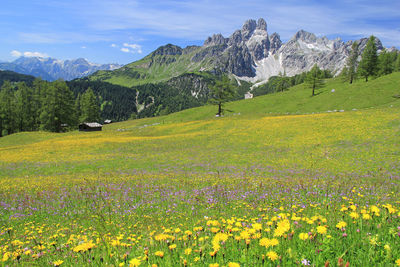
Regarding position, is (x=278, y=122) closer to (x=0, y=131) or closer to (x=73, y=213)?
(x=73, y=213)

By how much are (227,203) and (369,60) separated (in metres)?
98.3

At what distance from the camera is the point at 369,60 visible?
262 feet

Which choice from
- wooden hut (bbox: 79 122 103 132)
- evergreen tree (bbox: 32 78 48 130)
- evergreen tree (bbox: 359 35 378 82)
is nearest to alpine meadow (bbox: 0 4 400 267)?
evergreen tree (bbox: 359 35 378 82)

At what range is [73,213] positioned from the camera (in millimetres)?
8836

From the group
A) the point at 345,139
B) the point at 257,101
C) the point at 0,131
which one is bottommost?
the point at 0,131

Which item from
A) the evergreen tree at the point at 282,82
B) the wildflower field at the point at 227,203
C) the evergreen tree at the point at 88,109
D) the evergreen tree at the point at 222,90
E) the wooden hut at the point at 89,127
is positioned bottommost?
the wooden hut at the point at 89,127

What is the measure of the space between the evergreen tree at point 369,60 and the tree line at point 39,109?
112 meters

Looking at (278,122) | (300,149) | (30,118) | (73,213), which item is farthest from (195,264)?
(30,118)

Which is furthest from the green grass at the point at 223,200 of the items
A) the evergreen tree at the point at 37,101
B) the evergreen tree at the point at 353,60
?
the evergreen tree at the point at 37,101

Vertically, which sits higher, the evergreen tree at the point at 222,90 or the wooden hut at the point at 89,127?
the evergreen tree at the point at 222,90

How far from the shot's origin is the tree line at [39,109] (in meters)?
80.6

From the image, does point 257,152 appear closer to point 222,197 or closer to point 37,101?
point 222,197

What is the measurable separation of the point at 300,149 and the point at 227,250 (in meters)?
25.1

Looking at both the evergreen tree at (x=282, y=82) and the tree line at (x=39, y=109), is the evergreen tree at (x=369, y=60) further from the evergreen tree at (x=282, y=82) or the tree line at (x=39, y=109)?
the tree line at (x=39, y=109)
